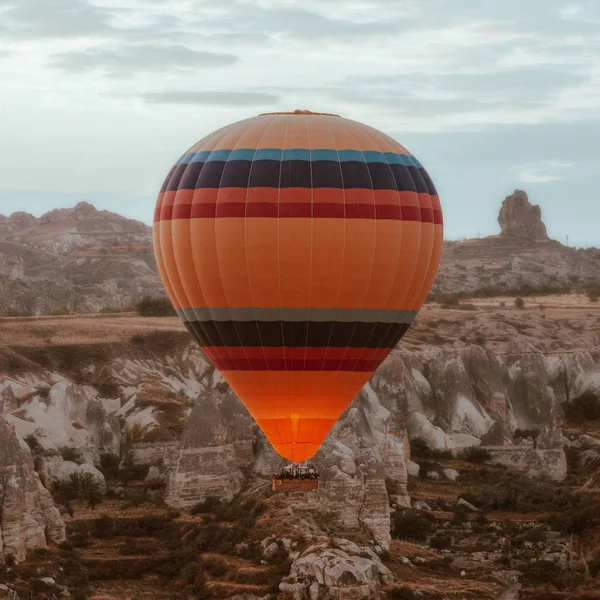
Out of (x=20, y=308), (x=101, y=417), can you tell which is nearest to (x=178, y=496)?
(x=101, y=417)

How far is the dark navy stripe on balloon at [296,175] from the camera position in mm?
31766

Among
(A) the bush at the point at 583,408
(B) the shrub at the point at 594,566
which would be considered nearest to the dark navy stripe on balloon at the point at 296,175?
(B) the shrub at the point at 594,566

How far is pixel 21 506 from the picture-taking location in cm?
3872

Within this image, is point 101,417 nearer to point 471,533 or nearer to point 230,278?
point 471,533

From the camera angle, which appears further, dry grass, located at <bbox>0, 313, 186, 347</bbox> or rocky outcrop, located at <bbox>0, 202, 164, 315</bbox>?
rocky outcrop, located at <bbox>0, 202, 164, 315</bbox>

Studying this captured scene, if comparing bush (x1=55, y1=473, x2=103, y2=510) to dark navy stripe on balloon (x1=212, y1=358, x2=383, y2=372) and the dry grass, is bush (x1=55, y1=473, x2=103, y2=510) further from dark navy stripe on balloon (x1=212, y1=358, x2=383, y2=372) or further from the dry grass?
the dry grass

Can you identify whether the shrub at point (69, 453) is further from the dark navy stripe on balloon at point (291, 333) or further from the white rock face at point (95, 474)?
the dark navy stripe on balloon at point (291, 333)

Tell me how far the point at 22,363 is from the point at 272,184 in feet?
117

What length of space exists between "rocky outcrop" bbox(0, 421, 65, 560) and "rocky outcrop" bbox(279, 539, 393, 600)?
6.03 metres

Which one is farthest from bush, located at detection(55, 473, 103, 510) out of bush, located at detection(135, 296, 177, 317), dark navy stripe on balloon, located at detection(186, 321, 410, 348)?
bush, located at detection(135, 296, 177, 317)

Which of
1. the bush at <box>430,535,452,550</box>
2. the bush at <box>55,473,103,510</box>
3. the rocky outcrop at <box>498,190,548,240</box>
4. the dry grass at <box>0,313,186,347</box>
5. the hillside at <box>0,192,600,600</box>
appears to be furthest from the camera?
the rocky outcrop at <box>498,190,548,240</box>

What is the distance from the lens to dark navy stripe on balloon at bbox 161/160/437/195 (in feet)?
104

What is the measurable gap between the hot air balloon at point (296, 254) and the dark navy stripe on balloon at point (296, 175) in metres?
0.03

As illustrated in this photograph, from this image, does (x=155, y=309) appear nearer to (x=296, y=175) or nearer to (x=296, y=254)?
(x=296, y=175)
